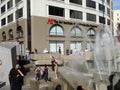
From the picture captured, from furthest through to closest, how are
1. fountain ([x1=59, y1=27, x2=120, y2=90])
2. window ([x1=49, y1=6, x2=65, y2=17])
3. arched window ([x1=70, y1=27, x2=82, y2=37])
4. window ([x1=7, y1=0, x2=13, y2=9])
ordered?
window ([x1=7, y1=0, x2=13, y2=9])
arched window ([x1=70, y1=27, x2=82, y2=37])
window ([x1=49, y1=6, x2=65, y2=17])
fountain ([x1=59, y1=27, x2=120, y2=90])

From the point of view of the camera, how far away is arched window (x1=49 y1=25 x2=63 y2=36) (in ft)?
174

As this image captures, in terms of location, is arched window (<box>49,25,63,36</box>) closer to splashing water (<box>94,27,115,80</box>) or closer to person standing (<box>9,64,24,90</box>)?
splashing water (<box>94,27,115,80</box>)

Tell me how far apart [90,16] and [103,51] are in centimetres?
2901

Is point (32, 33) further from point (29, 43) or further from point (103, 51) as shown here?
point (103, 51)

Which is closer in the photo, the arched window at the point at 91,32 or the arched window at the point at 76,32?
the arched window at the point at 76,32

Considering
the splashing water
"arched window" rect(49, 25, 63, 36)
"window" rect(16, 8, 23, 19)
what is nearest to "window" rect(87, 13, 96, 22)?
"arched window" rect(49, 25, 63, 36)

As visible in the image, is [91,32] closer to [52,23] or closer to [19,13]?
[52,23]

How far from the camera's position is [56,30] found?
53.5m

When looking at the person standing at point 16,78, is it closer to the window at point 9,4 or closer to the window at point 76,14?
the window at point 76,14

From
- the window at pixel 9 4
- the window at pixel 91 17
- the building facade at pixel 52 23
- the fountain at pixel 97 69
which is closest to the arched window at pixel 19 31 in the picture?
the building facade at pixel 52 23

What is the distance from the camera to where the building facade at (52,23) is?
167ft

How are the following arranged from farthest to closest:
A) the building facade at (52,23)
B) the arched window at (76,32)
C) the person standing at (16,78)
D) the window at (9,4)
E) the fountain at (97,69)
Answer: the window at (9,4), the arched window at (76,32), the building facade at (52,23), the fountain at (97,69), the person standing at (16,78)

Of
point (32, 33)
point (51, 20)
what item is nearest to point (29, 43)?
point (32, 33)

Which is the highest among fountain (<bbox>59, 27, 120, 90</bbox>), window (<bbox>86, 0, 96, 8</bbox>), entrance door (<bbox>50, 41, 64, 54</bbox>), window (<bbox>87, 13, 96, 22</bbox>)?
window (<bbox>86, 0, 96, 8</bbox>)
